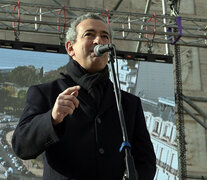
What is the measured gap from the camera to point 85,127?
1416mm

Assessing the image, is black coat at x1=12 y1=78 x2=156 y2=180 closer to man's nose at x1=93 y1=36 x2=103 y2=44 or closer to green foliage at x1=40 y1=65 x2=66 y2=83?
man's nose at x1=93 y1=36 x2=103 y2=44

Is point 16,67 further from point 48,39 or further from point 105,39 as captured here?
point 105,39

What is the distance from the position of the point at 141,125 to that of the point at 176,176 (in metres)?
3.62

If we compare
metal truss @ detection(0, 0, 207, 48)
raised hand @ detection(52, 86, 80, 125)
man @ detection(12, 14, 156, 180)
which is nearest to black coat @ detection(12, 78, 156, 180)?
man @ detection(12, 14, 156, 180)

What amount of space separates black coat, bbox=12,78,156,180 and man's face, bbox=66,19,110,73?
0.13m

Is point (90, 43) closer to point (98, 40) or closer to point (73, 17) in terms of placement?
point (98, 40)

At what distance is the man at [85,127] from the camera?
1.29m

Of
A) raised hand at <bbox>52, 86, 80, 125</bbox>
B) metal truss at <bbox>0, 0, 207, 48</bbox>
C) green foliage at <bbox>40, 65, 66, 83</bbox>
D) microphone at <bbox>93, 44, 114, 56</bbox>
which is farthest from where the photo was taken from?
green foliage at <bbox>40, 65, 66, 83</bbox>

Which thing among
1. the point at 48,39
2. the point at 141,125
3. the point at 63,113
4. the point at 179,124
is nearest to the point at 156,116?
the point at 179,124

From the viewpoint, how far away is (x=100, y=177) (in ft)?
4.50

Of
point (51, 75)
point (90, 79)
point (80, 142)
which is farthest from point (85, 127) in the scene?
point (51, 75)

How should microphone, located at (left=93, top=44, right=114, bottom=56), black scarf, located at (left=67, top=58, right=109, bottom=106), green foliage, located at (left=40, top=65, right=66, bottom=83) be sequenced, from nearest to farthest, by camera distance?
microphone, located at (left=93, top=44, right=114, bottom=56), black scarf, located at (left=67, top=58, right=109, bottom=106), green foliage, located at (left=40, top=65, right=66, bottom=83)

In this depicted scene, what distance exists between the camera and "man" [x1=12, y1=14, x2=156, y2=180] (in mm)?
1290

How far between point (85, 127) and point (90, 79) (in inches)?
8.0
